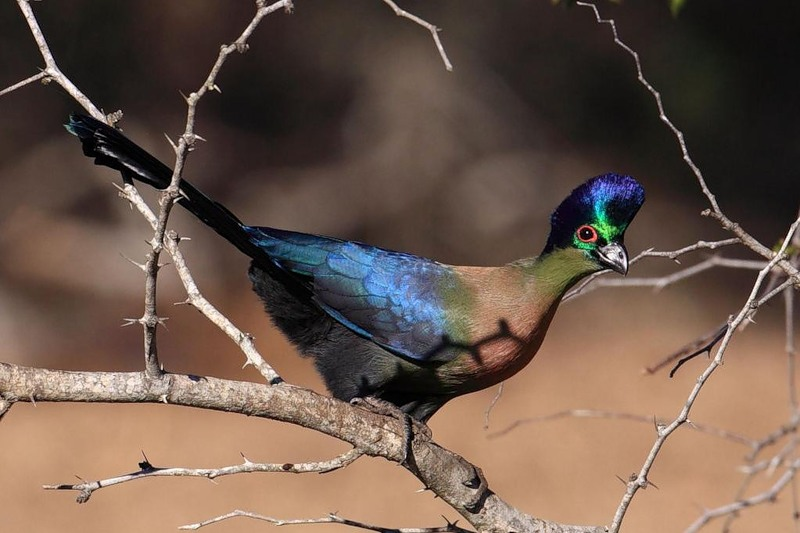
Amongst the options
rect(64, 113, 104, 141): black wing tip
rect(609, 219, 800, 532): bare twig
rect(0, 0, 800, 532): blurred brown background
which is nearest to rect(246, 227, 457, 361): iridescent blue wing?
rect(64, 113, 104, 141): black wing tip

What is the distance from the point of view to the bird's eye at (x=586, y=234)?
414 cm

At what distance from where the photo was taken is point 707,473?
8.81 m

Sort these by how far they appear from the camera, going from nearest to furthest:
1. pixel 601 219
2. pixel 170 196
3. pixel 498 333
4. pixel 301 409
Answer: pixel 170 196, pixel 301 409, pixel 498 333, pixel 601 219

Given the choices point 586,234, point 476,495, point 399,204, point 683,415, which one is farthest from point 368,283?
point 399,204

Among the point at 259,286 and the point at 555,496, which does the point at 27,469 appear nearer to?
the point at 555,496

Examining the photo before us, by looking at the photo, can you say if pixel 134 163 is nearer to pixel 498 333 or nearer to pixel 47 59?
pixel 47 59

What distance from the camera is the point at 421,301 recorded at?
4.22 meters

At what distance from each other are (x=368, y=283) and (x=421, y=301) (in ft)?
0.72

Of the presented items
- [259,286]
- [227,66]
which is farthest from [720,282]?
[259,286]

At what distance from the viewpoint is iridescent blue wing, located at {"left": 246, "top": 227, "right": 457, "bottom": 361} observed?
4.15 meters

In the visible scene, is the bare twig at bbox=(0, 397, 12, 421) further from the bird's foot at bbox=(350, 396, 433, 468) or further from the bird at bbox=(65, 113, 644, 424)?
the bird at bbox=(65, 113, 644, 424)

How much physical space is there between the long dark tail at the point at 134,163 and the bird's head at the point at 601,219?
1211 millimetres

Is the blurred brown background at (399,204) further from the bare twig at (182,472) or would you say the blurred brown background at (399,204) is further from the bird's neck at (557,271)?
the bare twig at (182,472)

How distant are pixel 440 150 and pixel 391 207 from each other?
0.91 meters
